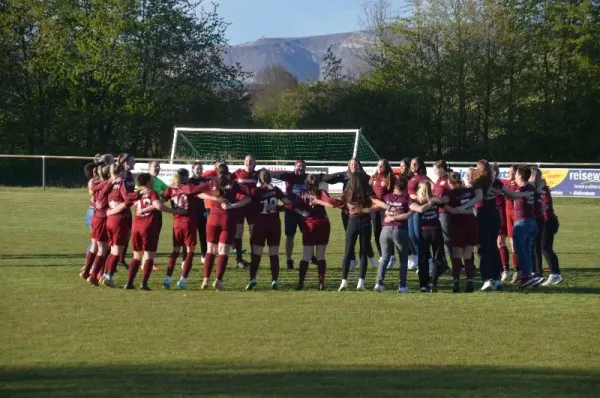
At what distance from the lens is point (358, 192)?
13.7 m

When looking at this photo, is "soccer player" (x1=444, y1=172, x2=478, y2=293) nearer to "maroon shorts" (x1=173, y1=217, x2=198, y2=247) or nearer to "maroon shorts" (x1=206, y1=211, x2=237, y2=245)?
"maroon shorts" (x1=206, y1=211, x2=237, y2=245)

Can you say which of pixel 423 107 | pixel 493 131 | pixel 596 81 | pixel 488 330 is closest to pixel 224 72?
pixel 423 107

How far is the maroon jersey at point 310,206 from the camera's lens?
45.3 feet

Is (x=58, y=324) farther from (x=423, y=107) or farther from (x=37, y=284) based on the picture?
(x=423, y=107)

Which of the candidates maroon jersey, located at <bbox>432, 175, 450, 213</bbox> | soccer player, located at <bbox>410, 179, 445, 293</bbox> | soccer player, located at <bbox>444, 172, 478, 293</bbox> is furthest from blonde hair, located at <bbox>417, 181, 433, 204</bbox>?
soccer player, located at <bbox>444, 172, 478, 293</bbox>

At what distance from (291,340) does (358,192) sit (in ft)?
13.2

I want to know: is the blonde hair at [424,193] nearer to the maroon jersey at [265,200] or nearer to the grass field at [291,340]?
the grass field at [291,340]

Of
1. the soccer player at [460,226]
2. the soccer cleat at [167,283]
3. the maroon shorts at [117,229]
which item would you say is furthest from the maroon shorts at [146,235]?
the soccer player at [460,226]

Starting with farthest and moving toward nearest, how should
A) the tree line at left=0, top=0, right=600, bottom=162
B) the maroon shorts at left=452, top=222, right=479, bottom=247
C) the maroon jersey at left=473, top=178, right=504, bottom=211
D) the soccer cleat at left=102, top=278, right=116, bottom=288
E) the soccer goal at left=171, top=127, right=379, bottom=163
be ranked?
the tree line at left=0, top=0, right=600, bottom=162, the soccer goal at left=171, top=127, right=379, bottom=163, the soccer cleat at left=102, top=278, right=116, bottom=288, the maroon jersey at left=473, top=178, right=504, bottom=211, the maroon shorts at left=452, top=222, right=479, bottom=247

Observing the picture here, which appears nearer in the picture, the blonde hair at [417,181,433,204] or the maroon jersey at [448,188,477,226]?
the blonde hair at [417,181,433,204]

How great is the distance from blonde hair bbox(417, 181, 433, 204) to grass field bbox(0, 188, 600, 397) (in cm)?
133

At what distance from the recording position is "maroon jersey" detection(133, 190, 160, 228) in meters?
13.4

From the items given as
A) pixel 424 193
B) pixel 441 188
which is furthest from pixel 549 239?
pixel 424 193

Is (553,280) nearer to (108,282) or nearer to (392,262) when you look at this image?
(392,262)
